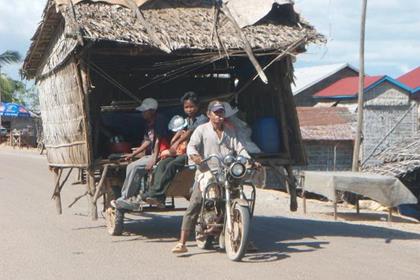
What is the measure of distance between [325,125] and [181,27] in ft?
56.6

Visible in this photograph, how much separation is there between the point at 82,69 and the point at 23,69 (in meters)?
4.31

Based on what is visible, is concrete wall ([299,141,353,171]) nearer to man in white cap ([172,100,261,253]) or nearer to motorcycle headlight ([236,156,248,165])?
man in white cap ([172,100,261,253])

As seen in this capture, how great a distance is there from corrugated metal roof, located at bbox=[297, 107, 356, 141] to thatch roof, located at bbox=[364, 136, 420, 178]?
11.7 feet

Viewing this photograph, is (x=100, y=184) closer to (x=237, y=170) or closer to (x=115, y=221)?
(x=115, y=221)

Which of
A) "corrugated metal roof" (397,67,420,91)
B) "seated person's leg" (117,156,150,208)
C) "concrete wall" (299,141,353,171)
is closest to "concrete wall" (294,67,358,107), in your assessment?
"corrugated metal roof" (397,67,420,91)

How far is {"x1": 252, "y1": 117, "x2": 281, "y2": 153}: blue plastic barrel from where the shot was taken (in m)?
10.9

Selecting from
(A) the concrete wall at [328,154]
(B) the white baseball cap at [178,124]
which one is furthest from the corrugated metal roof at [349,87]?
(B) the white baseball cap at [178,124]

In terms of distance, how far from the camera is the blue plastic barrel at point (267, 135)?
10.9 meters

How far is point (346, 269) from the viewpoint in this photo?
7777mm

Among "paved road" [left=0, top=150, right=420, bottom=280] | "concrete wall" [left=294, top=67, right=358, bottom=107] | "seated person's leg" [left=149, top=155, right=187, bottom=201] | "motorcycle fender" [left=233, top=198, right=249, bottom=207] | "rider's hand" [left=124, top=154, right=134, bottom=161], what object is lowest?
"paved road" [left=0, top=150, right=420, bottom=280]

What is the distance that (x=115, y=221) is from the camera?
1020cm

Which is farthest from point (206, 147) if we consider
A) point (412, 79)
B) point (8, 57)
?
point (8, 57)

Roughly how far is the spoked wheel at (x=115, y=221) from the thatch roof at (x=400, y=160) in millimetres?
12342

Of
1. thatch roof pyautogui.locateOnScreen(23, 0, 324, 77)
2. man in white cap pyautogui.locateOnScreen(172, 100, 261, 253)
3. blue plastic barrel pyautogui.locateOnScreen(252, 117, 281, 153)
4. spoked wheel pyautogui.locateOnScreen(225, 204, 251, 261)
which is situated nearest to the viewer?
spoked wheel pyautogui.locateOnScreen(225, 204, 251, 261)
